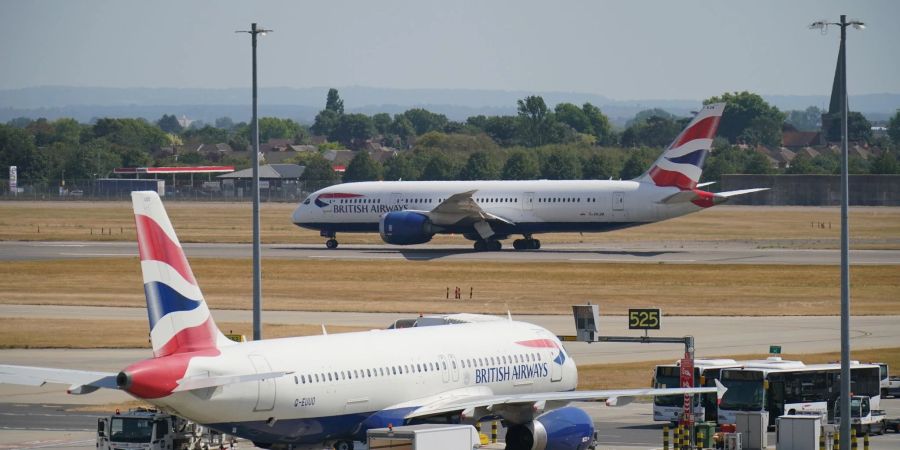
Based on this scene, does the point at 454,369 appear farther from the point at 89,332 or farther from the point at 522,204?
the point at 522,204

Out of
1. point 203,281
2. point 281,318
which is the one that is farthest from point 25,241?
point 281,318

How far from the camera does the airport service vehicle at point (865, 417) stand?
4253 centimetres

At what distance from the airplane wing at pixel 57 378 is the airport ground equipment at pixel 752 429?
17.4 metres

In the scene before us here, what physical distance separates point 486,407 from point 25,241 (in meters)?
95.0

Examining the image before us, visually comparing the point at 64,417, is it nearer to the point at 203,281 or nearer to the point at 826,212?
the point at 203,281

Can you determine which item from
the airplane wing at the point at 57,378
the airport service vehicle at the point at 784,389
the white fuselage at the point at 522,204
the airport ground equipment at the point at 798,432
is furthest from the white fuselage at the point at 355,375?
the white fuselage at the point at 522,204

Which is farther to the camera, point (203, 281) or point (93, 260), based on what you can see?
point (93, 260)

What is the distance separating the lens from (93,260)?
9919 centimetres

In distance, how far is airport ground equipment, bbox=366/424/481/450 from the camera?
31.1 meters

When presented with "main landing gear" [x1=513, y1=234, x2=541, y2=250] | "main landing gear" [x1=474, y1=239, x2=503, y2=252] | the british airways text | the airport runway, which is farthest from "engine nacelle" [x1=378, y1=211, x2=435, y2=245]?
the british airways text

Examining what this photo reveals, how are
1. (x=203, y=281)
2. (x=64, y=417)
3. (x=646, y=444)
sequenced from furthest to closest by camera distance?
(x=203, y=281) < (x=64, y=417) < (x=646, y=444)

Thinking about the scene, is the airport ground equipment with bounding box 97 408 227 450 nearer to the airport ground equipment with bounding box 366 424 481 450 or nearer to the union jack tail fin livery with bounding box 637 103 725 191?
the airport ground equipment with bounding box 366 424 481 450

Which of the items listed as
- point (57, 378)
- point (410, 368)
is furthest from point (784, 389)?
point (57, 378)

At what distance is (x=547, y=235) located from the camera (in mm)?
131750
